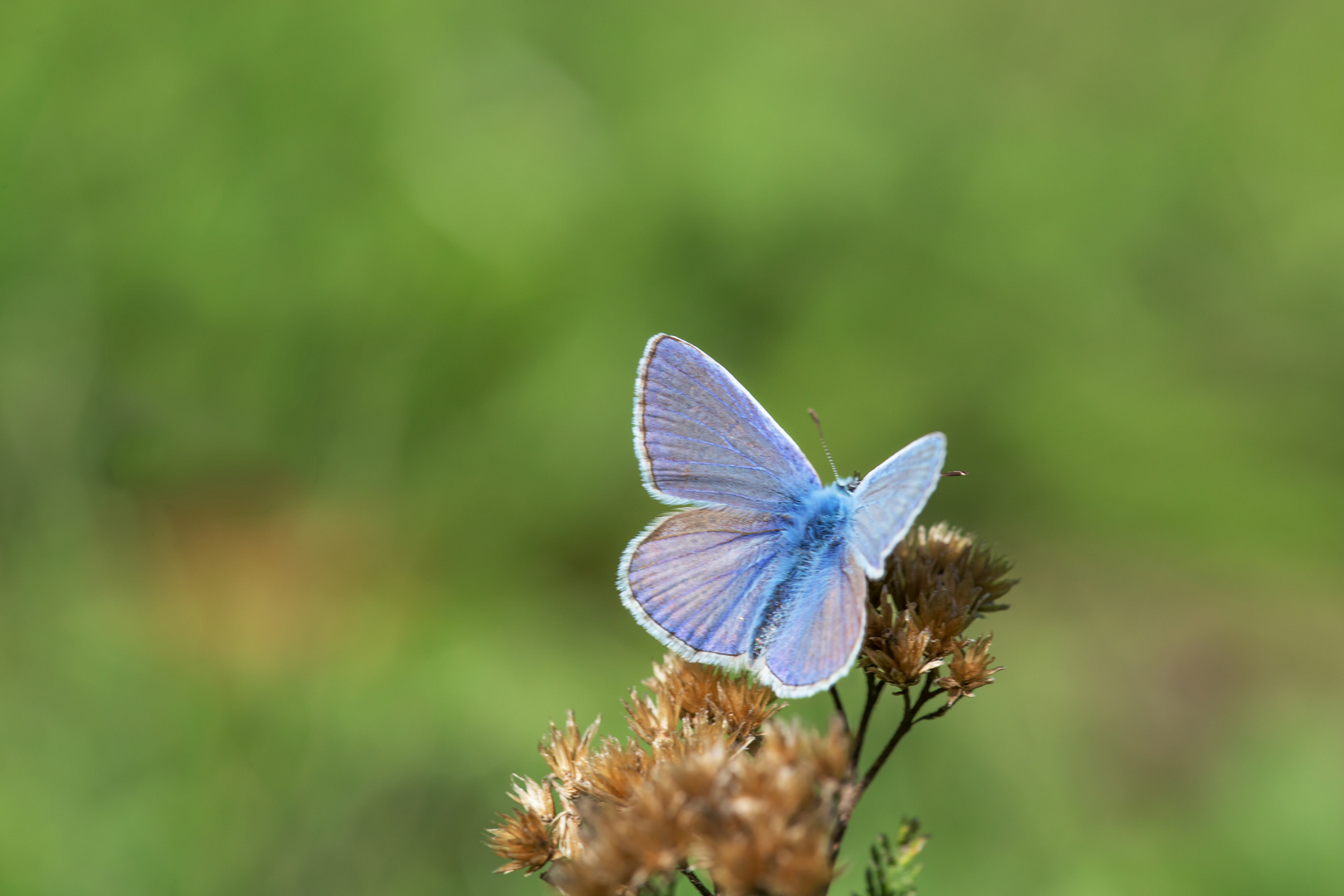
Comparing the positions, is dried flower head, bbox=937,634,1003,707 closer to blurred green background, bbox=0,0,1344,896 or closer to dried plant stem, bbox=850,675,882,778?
dried plant stem, bbox=850,675,882,778

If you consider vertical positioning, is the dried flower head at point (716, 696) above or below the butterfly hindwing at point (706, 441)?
below

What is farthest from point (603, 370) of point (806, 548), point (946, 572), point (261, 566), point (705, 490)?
point (946, 572)

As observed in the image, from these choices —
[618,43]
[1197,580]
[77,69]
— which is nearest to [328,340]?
[77,69]

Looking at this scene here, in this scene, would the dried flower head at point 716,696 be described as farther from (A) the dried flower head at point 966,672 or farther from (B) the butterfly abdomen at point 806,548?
(A) the dried flower head at point 966,672

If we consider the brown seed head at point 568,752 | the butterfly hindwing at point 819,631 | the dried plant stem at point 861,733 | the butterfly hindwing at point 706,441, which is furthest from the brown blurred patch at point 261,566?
the dried plant stem at point 861,733

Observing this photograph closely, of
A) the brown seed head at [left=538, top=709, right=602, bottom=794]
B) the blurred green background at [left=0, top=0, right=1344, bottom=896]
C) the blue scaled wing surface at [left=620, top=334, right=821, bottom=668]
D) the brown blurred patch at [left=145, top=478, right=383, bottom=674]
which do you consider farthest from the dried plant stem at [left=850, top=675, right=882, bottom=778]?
the brown blurred patch at [left=145, top=478, right=383, bottom=674]

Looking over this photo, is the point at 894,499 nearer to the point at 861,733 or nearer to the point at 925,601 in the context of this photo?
the point at 925,601

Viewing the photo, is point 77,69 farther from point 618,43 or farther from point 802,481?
point 802,481
